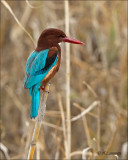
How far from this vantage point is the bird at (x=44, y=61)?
1591mm

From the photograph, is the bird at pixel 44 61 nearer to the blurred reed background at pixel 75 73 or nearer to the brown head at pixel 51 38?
the brown head at pixel 51 38

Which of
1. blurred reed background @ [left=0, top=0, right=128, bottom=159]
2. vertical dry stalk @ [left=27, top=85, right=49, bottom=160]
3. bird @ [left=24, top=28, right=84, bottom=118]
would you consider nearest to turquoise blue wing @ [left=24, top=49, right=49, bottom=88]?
bird @ [left=24, top=28, right=84, bottom=118]

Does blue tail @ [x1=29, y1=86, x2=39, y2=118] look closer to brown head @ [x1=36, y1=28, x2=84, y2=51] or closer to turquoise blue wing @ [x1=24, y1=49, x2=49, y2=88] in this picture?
turquoise blue wing @ [x1=24, y1=49, x2=49, y2=88]

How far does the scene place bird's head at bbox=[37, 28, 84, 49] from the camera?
1.57m

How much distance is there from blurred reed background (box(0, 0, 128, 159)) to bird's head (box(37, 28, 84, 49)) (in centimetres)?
114

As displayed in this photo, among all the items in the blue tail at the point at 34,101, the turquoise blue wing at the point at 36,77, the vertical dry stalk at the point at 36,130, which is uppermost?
the turquoise blue wing at the point at 36,77

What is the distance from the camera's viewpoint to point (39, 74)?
5.33 ft

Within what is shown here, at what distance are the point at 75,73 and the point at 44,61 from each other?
1.56m

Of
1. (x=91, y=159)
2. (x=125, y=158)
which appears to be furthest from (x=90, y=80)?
(x=91, y=159)

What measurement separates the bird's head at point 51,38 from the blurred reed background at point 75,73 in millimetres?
1145

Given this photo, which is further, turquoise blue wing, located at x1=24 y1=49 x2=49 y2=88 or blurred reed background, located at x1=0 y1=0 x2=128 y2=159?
blurred reed background, located at x1=0 y1=0 x2=128 y2=159

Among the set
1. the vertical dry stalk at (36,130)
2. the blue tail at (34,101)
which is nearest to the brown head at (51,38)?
the blue tail at (34,101)

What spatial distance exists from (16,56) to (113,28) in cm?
106

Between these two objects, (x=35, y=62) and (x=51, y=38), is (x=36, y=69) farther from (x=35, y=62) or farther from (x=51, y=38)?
(x=51, y=38)
